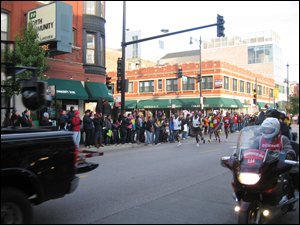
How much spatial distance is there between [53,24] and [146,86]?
33.0 meters

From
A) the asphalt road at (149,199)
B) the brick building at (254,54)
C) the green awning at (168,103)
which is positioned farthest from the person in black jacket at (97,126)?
the brick building at (254,54)

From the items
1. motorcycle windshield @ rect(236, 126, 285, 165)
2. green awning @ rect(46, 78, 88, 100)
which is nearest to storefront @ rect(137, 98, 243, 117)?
green awning @ rect(46, 78, 88, 100)

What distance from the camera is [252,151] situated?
14.0ft

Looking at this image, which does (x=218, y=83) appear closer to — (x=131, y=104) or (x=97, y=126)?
(x=131, y=104)

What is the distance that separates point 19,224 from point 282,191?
12.2ft

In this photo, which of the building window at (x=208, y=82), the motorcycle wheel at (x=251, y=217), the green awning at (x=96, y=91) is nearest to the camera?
the motorcycle wheel at (x=251, y=217)

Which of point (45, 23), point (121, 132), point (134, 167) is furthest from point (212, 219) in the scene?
point (45, 23)

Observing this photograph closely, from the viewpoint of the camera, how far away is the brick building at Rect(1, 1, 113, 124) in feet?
52.0

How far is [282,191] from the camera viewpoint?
14.3ft

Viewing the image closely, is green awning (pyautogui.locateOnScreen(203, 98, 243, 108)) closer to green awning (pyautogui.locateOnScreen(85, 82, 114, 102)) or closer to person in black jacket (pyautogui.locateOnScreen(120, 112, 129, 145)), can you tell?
green awning (pyautogui.locateOnScreen(85, 82, 114, 102))

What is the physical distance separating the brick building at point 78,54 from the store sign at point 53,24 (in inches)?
6.0

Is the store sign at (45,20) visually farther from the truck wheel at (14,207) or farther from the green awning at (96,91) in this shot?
the truck wheel at (14,207)

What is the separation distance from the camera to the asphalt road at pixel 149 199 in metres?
4.82

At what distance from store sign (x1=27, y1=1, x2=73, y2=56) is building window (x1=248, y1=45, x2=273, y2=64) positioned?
193 ft
